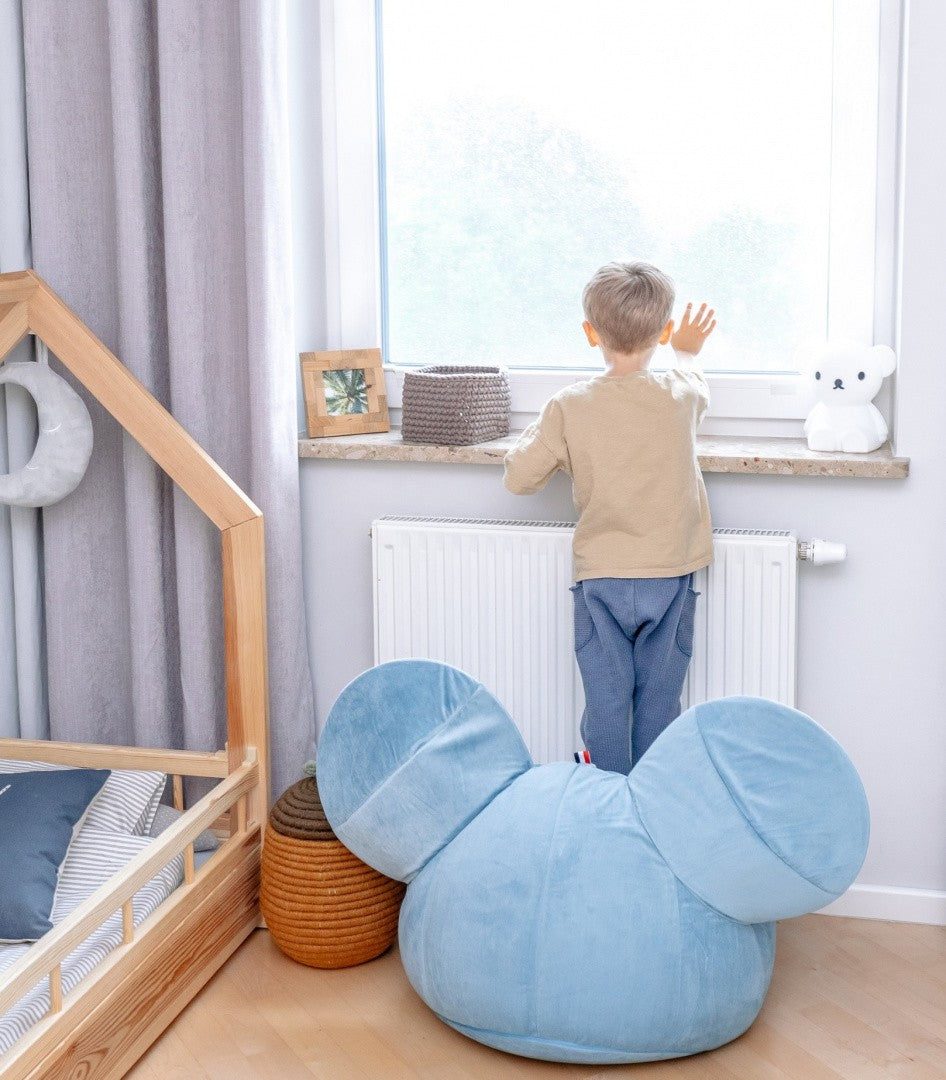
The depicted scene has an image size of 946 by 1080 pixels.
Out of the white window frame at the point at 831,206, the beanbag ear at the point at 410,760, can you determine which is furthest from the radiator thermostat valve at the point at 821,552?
the beanbag ear at the point at 410,760

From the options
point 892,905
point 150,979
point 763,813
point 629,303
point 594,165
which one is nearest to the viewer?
point 763,813

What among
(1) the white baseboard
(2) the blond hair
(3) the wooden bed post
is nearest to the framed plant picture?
(3) the wooden bed post

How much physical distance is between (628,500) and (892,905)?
0.81 metres

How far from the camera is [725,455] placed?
2.04 meters

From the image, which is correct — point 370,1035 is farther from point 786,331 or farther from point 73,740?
point 786,331

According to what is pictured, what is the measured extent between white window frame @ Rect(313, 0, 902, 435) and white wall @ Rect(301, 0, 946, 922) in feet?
Answer: 0.51

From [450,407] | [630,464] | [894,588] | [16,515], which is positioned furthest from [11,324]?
[894,588]

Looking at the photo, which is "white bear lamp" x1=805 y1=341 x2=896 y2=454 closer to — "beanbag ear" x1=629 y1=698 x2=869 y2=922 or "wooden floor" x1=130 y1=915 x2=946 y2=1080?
"beanbag ear" x1=629 y1=698 x2=869 y2=922

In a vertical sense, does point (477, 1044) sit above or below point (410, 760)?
below

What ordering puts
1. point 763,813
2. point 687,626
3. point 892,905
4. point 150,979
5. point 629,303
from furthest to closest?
1. point 892,905
2. point 687,626
3. point 629,303
4. point 150,979
5. point 763,813

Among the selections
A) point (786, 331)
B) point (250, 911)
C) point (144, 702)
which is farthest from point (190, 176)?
point (250, 911)

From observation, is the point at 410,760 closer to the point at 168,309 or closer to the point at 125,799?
the point at 125,799

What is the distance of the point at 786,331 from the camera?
2209 millimetres

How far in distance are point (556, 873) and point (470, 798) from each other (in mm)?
177
